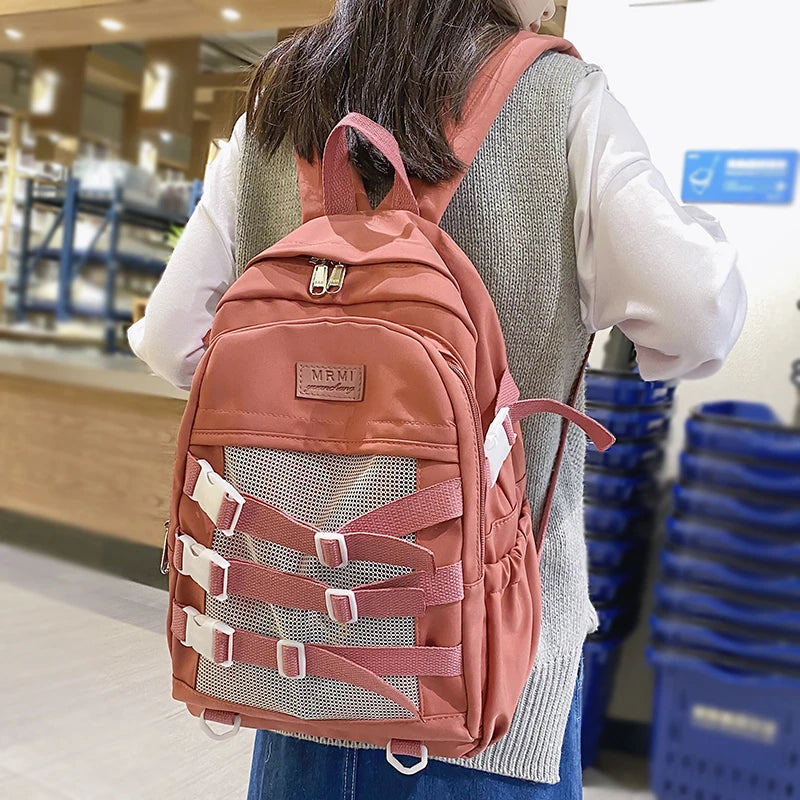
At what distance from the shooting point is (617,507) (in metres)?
1.67

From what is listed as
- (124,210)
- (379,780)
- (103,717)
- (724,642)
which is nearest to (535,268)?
(379,780)

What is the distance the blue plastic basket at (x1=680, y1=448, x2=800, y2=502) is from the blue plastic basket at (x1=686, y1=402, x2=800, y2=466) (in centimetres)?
2

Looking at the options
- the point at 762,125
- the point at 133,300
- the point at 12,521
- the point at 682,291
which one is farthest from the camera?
the point at 12,521

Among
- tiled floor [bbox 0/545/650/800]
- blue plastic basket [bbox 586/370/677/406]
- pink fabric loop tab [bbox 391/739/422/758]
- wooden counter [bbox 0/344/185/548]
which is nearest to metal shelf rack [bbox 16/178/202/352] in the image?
wooden counter [bbox 0/344/185/548]

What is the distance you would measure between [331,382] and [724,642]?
4.13 feet

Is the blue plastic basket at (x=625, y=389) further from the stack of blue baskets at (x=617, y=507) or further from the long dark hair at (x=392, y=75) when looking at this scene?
the long dark hair at (x=392, y=75)

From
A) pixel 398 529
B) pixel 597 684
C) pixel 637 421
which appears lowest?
pixel 597 684

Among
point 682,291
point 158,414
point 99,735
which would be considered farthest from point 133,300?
point 682,291

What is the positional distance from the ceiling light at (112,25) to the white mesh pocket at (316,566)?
242 centimetres

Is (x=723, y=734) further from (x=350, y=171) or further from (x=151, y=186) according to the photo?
(x=151, y=186)

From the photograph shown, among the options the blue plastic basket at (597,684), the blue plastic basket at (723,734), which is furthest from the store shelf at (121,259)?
the blue plastic basket at (723,734)

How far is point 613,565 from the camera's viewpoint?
1.67m

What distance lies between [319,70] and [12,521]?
2557mm

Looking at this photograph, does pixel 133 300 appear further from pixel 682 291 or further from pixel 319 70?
pixel 682 291
